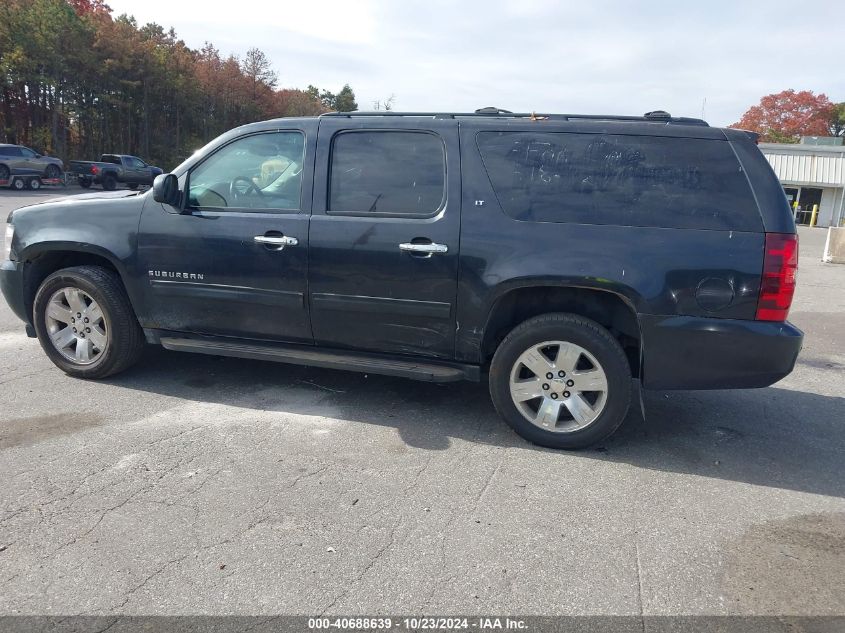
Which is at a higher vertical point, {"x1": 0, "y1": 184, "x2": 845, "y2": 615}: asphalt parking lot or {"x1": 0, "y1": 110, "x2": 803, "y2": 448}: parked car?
{"x1": 0, "y1": 110, "x2": 803, "y2": 448}: parked car

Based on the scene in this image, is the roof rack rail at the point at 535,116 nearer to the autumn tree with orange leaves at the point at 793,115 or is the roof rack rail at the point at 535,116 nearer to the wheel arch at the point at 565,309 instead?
the wheel arch at the point at 565,309

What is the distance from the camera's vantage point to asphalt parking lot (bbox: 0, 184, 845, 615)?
2.62m

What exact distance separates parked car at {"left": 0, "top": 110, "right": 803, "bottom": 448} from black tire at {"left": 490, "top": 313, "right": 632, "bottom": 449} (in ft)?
0.04

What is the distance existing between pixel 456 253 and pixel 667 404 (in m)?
2.15

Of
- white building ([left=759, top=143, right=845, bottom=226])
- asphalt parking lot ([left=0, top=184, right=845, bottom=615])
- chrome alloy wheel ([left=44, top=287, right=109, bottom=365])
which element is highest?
white building ([left=759, top=143, right=845, bottom=226])

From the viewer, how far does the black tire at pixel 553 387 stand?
12.7 ft

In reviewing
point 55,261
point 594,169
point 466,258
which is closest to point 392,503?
point 466,258

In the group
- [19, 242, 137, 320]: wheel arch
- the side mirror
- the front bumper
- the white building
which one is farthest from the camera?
the white building

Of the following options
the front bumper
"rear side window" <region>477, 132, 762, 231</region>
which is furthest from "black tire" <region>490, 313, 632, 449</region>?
the front bumper

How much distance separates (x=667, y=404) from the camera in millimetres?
4949

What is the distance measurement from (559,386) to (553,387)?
0.12ft

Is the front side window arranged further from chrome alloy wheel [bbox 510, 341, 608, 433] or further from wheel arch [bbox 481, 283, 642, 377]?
Result: chrome alloy wheel [bbox 510, 341, 608, 433]

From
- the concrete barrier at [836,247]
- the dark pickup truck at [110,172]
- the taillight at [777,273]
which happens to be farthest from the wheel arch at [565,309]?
the dark pickup truck at [110,172]

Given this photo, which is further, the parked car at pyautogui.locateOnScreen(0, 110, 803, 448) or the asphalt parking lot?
the parked car at pyautogui.locateOnScreen(0, 110, 803, 448)
